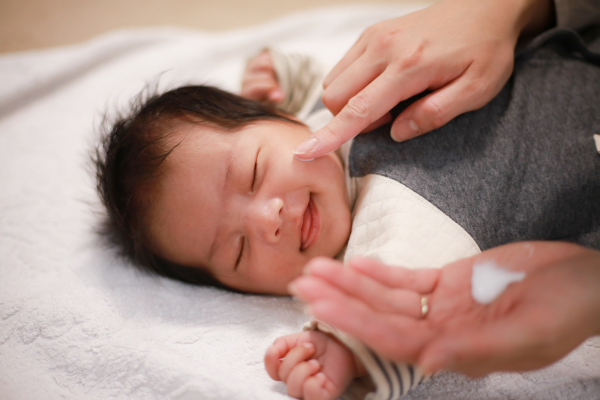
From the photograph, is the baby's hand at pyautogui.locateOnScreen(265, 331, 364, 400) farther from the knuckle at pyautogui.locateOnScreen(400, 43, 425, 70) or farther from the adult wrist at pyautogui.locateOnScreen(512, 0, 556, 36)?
the adult wrist at pyautogui.locateOnScreen(512, 0, 556, 36)

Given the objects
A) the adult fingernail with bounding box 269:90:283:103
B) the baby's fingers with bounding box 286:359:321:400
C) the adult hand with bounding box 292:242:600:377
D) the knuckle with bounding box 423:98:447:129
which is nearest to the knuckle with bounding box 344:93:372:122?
the knuckle with bounding box 423:98:447:129

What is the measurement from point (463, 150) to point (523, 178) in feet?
0.41

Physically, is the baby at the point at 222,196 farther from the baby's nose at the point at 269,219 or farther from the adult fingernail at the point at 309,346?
the adult fingernail at the point at 309,346

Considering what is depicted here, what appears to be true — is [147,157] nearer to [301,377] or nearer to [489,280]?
[301,377]

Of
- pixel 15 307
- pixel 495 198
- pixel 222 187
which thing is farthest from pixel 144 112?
pixel 495 198

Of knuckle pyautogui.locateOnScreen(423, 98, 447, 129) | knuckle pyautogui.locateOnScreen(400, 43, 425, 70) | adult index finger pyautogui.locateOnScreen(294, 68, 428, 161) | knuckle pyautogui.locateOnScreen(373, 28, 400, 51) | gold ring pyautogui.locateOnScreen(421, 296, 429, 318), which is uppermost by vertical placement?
knuckle pyautogui.locateOnScreen(373, 28, 400, 51)

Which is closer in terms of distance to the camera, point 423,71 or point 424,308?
point 424,308

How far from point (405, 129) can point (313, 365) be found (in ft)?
1.56

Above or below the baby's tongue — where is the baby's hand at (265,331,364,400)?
below

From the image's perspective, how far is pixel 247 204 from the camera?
0.79 m

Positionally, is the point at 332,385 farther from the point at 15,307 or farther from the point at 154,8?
the point at 154,8

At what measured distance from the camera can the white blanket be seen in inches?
25.7

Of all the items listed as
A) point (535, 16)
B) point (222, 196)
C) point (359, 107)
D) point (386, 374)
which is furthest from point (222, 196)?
point (535, 16)

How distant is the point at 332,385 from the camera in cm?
60
